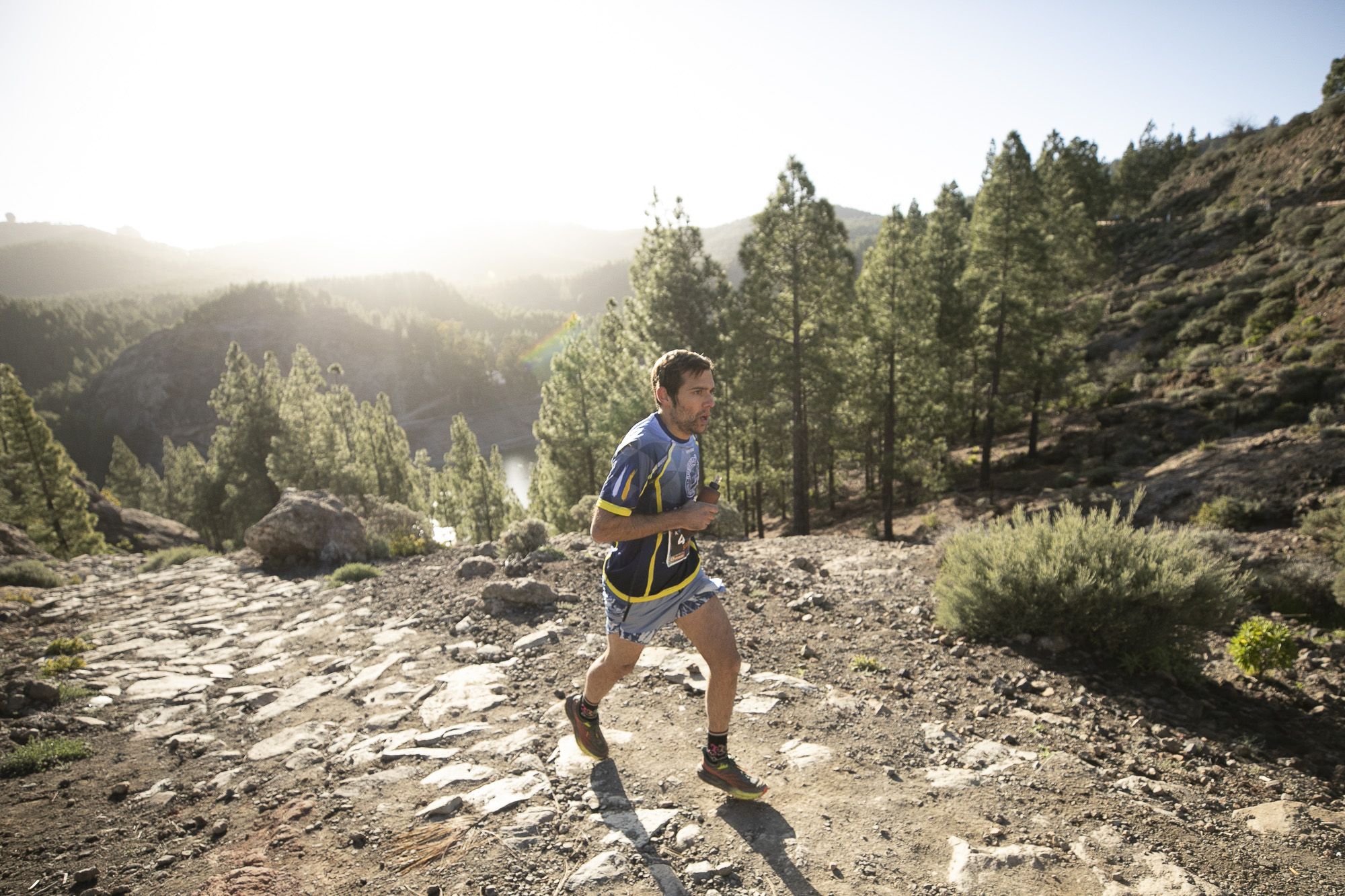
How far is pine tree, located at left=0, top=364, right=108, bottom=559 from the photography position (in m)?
25.0

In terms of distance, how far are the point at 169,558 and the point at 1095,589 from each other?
1621cm

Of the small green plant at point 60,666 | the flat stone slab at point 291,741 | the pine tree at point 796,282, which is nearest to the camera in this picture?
the flat stone slab at point 291,741

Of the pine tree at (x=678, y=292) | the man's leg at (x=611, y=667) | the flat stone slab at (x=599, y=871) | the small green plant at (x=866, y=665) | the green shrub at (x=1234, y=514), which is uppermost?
the pine tree at (x=678, y=292)

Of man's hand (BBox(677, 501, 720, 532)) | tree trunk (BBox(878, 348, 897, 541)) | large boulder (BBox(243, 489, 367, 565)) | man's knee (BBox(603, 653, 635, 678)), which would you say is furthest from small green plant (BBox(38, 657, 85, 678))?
tree trunk (BBox(878, 348, 897, 541))

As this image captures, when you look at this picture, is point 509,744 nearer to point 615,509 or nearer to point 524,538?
point 615,509

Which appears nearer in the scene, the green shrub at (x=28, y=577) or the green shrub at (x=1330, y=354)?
the green shrub at (x=28, y=577)

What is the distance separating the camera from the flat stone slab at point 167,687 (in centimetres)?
561

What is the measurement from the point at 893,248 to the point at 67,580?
2145 centimetres

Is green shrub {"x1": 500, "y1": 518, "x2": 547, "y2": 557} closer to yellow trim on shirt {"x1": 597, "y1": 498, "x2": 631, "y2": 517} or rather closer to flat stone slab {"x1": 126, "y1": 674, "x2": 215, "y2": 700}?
flat stone slab {"x1": 126, "y1": 674, "x2": 215, "y2": 700}

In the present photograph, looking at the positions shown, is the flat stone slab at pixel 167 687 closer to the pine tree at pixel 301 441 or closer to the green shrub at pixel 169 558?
the green shrub at pixel 169 558

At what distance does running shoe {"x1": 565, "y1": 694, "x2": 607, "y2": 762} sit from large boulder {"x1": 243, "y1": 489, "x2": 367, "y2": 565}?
880 cm

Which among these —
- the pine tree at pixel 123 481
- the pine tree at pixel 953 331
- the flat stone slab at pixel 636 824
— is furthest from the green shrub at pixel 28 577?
the pine tree at pixel 123 481

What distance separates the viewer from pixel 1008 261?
22.2 meters

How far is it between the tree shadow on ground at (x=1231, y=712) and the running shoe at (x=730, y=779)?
312 cm
